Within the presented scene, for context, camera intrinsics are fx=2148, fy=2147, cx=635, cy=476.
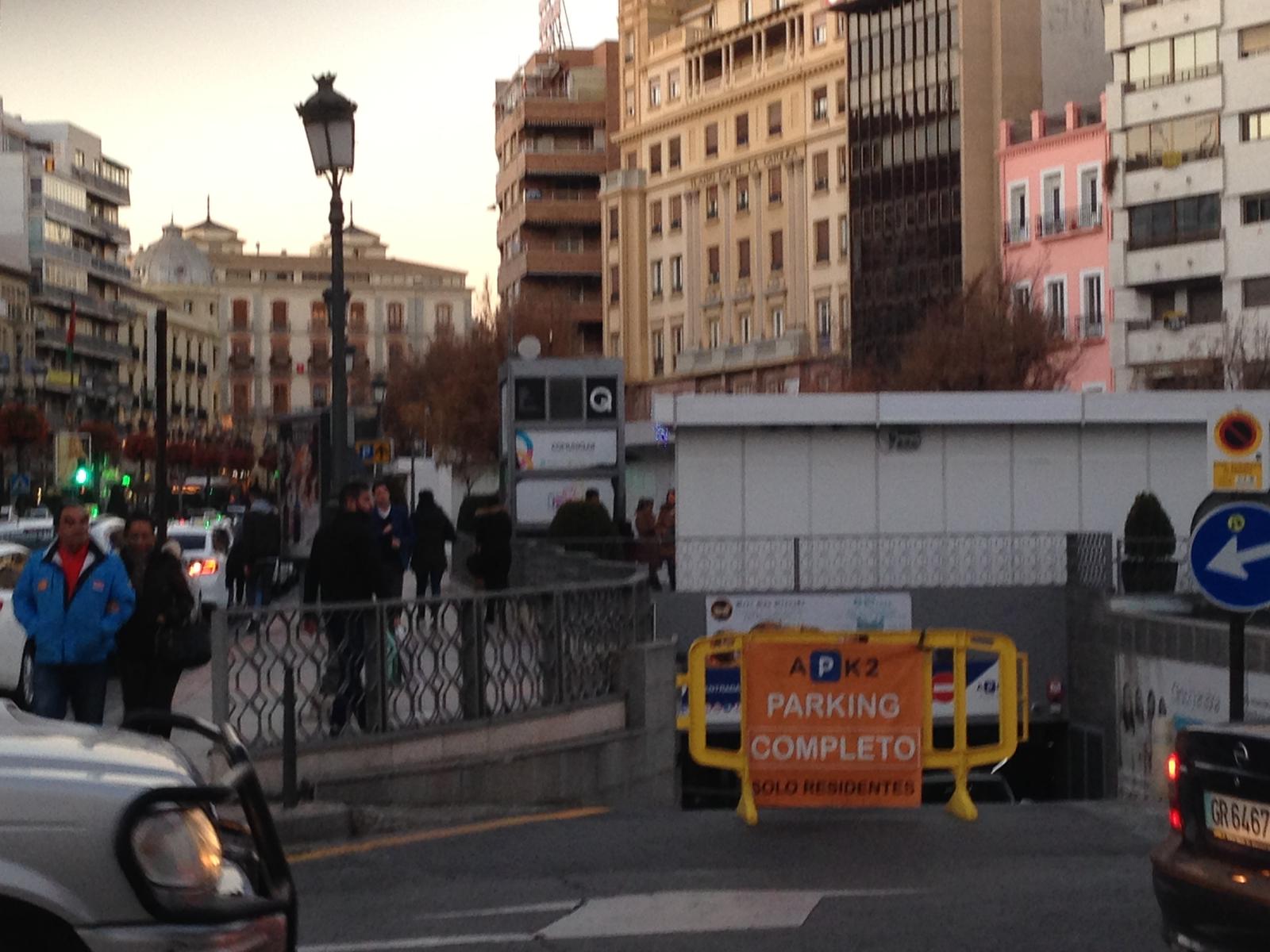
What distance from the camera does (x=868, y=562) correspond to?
32.0 meters

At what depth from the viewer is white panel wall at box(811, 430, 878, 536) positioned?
109 ft

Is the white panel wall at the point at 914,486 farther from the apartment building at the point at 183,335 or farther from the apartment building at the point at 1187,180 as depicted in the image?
the apartment building at the point at 183,335

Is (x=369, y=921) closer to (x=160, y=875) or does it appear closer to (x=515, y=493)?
(x=160, y=875)

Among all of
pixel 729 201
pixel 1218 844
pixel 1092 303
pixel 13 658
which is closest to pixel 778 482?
pixel 13 658

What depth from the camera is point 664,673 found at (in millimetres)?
16391

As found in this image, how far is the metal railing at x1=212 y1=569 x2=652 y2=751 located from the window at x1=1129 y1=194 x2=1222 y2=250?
53610mm

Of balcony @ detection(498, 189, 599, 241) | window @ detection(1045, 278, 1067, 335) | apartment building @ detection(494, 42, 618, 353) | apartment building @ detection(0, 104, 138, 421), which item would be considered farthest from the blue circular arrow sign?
apartment building @ detection(0, 104, 138, 421)

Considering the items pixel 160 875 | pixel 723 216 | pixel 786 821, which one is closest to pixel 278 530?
pixel 786 821

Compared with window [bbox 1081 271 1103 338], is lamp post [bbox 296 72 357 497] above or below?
below

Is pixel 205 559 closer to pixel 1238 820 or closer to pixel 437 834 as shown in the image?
pixel 437 834

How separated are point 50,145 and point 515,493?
110950 mm

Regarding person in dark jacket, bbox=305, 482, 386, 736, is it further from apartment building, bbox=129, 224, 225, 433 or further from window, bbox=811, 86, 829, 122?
apartment building, bbox=129, 224, 225, 433

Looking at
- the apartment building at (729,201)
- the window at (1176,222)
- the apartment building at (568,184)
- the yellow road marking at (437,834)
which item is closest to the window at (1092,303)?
the window at (1176,222)

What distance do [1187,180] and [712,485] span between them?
37956 millimetres
